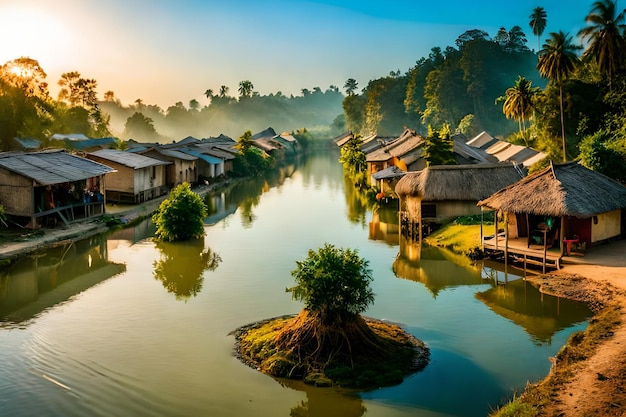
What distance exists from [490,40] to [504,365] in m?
110

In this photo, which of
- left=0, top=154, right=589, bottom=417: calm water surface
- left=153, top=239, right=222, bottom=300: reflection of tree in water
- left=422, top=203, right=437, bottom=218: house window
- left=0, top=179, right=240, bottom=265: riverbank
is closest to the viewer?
left=0, top=154, right=589, bottom=417: calm water surface

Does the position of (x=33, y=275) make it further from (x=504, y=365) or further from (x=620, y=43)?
(x=620, y=43)

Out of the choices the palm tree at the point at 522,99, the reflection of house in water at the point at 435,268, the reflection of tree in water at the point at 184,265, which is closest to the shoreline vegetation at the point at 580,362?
the reflection of house in water at the point at 435,268

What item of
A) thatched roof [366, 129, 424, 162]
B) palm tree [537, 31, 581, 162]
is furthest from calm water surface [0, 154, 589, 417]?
palm tree [537, 31, 581, 162]

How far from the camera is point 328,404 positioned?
489 inches

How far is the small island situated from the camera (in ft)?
43.7

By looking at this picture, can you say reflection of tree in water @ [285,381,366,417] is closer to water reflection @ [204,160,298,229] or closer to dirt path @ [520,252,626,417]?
dirt path @ [520,252,626,417]

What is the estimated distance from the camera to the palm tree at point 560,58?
3938 cm

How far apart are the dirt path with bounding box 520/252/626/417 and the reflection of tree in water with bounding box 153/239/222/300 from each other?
1189cm

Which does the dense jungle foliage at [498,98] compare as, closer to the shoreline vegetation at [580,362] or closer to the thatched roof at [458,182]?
the thatched roof at [458,182]

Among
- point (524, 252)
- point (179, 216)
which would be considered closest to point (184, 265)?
point (179, 216)

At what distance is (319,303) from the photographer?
550 inches

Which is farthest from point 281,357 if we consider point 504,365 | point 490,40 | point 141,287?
point 490,40

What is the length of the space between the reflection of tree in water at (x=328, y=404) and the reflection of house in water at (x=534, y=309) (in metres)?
6.00
